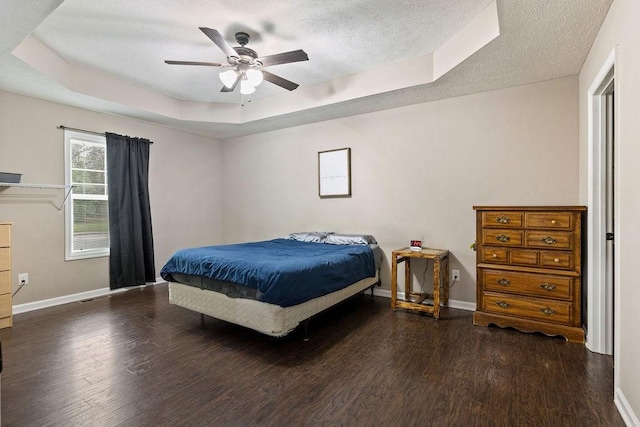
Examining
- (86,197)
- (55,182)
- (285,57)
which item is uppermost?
(285,57)

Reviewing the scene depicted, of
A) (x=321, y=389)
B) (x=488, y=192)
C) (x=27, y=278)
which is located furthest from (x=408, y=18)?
(x=27, y=278)

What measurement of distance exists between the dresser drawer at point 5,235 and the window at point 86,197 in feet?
2.93

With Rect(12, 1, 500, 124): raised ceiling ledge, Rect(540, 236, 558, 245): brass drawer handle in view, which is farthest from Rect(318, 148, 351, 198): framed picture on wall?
Rect(540, 236, 558, 245): brass drawer handle

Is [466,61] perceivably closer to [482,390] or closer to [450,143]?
[450,143]

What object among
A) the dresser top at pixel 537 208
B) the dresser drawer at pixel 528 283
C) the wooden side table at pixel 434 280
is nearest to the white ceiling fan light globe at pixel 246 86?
the wooden side table at pixel 434 280

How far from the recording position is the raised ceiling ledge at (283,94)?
8.86ft

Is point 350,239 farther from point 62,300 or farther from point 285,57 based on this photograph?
point 62,300

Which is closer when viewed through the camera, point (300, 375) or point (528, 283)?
point (300, 375)

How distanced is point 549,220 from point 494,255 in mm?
529

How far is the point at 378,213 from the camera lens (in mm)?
4141

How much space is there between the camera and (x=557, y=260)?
2.71 m

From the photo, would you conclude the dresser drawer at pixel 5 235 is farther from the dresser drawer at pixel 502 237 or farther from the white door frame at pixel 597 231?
the white door frame at pixel 597 231

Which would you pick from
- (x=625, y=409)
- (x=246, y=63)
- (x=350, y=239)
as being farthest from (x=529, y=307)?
(x=246, y=63)

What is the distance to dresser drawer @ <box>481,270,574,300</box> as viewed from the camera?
8.76 feet
